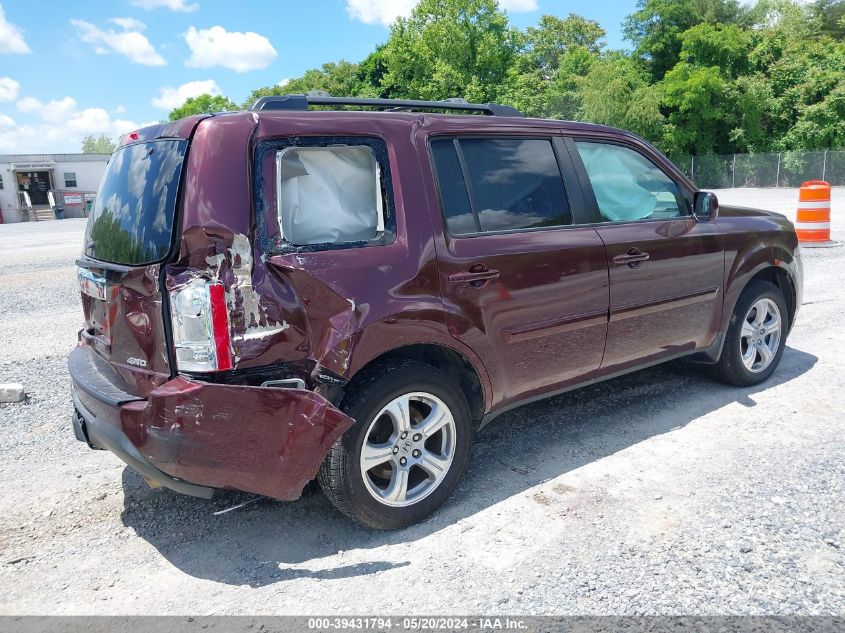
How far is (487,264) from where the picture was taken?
11.1ft

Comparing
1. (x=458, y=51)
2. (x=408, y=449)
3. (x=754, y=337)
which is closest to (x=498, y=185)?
(x=408, y=449)

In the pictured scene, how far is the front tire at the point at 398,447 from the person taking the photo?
9.71ft

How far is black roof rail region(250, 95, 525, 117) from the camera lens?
312cm

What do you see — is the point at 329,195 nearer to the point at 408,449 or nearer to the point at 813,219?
the point at 408,449

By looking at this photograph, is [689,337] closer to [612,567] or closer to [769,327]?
[769,327]

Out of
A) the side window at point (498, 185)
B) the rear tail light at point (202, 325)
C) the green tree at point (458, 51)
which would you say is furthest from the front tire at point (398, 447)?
the green tree at point (458, 51)

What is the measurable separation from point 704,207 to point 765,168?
40.2 m

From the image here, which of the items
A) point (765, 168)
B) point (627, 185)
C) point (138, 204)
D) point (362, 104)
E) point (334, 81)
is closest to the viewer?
point (138, 204)

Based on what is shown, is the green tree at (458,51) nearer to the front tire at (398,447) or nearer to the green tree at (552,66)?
the green tree at (552,66)

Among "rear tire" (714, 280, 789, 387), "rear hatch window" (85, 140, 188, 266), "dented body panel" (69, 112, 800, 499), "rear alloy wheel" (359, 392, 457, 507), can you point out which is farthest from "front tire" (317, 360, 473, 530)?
"rear tire" (714, 280, 789, 387)

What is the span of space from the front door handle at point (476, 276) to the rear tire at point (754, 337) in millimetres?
2369

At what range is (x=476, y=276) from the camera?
10.9ft

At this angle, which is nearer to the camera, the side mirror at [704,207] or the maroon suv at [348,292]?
the maroon suv at [348,292]

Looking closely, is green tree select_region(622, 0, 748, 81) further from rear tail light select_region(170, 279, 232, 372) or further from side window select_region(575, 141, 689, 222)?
rear tail light select_region(170, 279, 232, 372)
